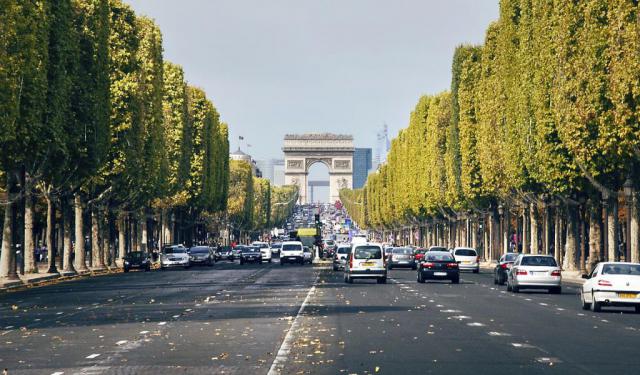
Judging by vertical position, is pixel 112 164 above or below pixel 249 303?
above

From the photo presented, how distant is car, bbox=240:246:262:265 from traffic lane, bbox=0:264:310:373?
6095 cm

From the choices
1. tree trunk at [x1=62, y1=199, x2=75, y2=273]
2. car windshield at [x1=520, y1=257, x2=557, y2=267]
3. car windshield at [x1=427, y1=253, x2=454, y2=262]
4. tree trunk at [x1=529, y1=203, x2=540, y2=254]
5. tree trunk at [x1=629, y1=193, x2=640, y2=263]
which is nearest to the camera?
car windshield at [x1=520, y1=257, x2=557, y2=267]

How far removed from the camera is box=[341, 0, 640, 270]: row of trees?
184ft

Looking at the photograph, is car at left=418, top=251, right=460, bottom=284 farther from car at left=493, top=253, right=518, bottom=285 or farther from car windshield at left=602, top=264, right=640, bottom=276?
car windshield at left=602, top=264, right=640, bottom=276

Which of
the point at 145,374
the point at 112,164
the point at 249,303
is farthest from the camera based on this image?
the point at 112,164

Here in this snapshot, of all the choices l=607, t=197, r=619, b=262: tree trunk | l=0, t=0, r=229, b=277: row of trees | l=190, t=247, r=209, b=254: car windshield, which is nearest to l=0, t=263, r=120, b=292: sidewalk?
l=0, t=0, r=229, b=277: row of trees

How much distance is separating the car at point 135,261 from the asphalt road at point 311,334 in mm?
42009

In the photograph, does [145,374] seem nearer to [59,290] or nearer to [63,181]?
[59,290]

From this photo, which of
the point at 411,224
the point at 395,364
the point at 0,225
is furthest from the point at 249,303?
the point at 411,224

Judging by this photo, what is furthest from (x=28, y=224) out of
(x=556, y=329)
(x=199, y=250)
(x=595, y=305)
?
(x=556, y=329)

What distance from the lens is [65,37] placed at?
65188 mm

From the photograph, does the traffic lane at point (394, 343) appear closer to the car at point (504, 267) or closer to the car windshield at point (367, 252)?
the car windshield at point (367, 252)

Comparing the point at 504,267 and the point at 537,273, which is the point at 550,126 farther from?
the point at 537,273

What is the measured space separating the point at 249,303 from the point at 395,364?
21.8 m
